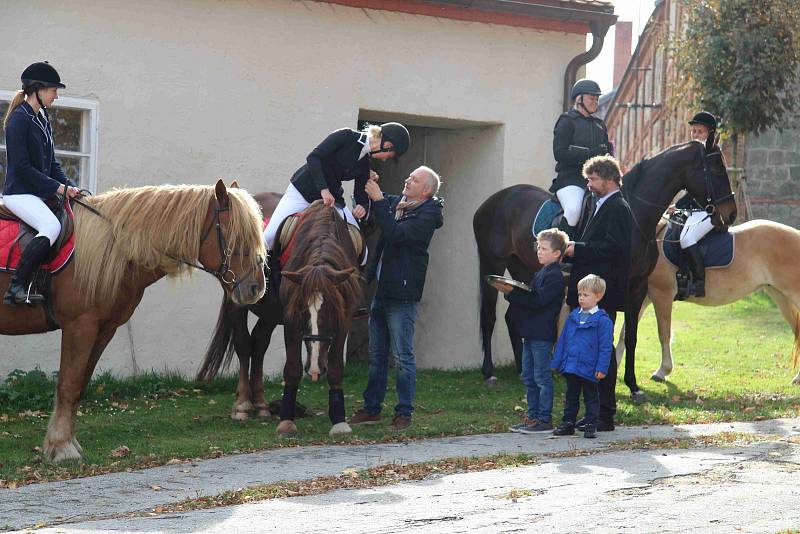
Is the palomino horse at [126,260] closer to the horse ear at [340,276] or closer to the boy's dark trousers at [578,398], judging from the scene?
the horse ear at [340,276]

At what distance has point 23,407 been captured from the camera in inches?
419

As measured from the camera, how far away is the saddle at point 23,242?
27.0ft

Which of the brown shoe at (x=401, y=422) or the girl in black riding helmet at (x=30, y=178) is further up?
the girl in black riding helmet at (x=30, y=178)

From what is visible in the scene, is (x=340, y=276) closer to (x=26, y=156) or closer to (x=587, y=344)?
(x=587, y=344)

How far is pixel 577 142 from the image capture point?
11844mm

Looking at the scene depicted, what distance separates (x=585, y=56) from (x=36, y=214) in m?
8.14

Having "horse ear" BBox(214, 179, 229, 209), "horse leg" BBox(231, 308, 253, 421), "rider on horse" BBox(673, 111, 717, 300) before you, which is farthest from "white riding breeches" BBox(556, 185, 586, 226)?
"horse ear" BBox(214, 179, 229, 209)

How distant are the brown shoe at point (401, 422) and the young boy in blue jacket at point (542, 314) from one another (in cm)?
88

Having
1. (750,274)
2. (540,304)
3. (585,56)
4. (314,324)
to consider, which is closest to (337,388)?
(314,324)

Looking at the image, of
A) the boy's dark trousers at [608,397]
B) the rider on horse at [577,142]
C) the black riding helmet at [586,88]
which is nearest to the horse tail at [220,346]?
the boy's dark trousers at [608,397]

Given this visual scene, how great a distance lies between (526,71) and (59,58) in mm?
5505

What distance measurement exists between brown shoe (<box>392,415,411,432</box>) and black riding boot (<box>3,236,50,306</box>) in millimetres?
3011

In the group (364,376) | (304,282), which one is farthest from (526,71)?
(304,282)

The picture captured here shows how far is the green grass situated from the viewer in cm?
881
